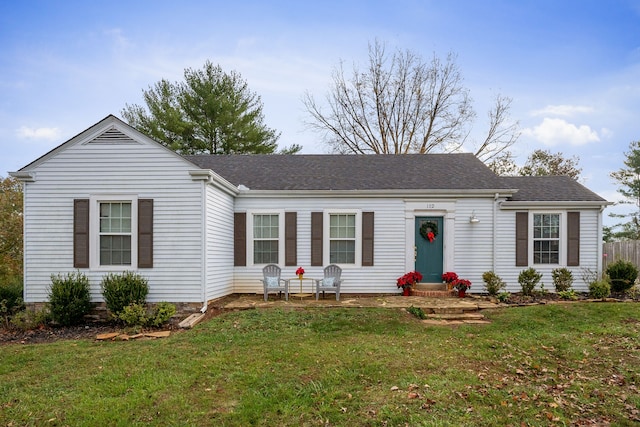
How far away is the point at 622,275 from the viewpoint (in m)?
11.3

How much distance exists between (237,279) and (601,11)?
1335 cm

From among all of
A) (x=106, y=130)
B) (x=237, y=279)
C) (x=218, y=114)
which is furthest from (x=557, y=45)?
(x=218, y=114)

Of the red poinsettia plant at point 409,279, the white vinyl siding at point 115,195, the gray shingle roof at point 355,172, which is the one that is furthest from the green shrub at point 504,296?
the white vinyl siding at point 115,195

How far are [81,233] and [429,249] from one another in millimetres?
8709

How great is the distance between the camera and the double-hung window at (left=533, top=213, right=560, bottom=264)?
1135 centimetres

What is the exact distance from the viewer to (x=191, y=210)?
8773mm

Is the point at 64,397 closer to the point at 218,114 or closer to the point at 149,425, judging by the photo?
the point at 149,425

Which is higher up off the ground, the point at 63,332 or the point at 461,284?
the point at 461,284

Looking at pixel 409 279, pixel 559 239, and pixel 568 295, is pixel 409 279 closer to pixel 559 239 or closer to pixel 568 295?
pixel 568 295

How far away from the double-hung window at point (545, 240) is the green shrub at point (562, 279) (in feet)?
1.44

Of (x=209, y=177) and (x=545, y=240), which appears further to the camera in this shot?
(x=545, y=240)

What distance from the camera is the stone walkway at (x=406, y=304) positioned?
8.67 metres

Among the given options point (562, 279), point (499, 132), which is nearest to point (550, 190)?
point (562, 279)

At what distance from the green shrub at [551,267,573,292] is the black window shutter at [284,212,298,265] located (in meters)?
7.12
